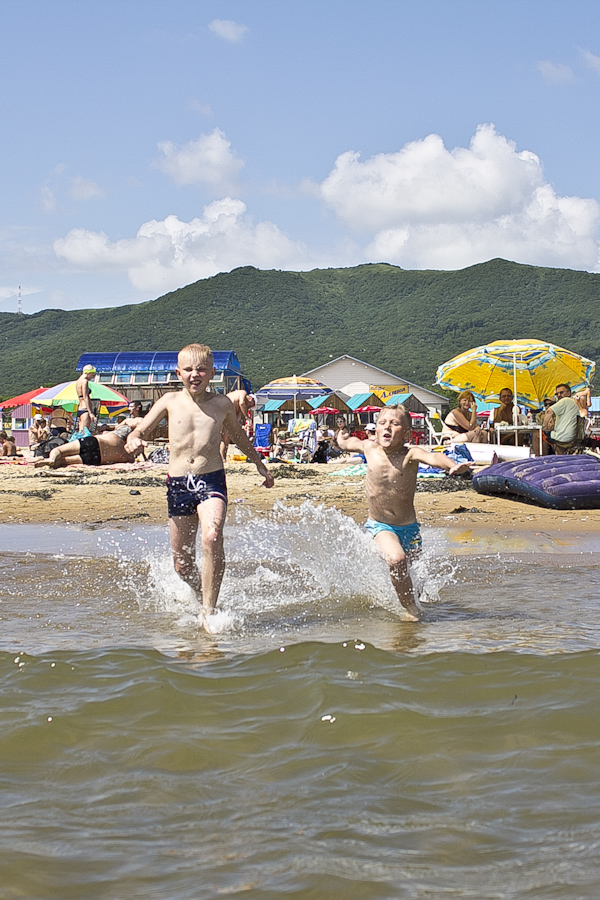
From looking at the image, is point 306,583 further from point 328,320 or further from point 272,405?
point 328,320

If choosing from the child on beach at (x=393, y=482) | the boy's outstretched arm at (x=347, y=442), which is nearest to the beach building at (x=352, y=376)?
the boy's outstretched arm at (x=347, y=442)

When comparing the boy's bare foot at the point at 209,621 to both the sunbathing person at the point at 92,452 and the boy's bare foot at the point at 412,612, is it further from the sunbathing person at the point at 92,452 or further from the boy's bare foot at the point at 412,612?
the sunbathing person at the point at 92,452

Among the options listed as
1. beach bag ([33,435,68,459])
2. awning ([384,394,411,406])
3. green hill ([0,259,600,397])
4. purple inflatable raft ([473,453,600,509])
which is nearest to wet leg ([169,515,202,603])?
purple inflatable raft ([473,453,600,509])

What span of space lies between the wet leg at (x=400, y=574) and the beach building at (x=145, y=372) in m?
34.0

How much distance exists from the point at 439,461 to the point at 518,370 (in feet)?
48.7

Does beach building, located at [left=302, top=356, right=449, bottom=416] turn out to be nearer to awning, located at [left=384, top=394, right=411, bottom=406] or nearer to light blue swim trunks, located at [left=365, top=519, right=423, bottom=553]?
awning, located at [left=384, top=394, right=411, bottom=406]

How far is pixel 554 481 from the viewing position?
1056 centimetres

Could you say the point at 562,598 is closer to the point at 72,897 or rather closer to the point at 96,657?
the point at 96,657

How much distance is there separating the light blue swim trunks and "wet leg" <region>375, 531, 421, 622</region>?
0.18 meters

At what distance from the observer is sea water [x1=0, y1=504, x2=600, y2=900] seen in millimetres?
2311

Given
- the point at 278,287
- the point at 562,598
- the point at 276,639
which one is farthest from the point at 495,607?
the point at 278,287

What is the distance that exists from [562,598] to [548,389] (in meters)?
14.9

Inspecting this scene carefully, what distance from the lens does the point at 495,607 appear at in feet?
18.1

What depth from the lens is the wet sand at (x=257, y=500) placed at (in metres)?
10.2
